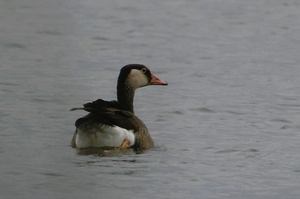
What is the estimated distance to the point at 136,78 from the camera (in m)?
12.8

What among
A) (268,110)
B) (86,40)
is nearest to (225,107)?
(268,110)

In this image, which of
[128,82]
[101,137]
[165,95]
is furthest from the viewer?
[165,95]

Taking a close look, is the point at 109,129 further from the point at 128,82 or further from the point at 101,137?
the point at 128,82

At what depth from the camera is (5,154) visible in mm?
10859

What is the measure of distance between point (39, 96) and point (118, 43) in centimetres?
533

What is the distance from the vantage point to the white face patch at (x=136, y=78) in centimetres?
1276

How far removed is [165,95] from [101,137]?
4.06 meters

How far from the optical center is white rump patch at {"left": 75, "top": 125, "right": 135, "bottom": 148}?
11.5 m

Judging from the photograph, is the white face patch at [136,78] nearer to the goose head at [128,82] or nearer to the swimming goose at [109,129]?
the goose head at [128,82]

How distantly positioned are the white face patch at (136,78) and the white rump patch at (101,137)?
1.17 m

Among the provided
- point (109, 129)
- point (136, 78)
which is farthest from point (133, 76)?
point (109, 129)

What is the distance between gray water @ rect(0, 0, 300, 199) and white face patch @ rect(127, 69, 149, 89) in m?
0.61

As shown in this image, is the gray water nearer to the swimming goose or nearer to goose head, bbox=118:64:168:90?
the swimming goose

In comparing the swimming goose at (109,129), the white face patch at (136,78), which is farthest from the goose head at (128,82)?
the swimming goose at (109,129)
